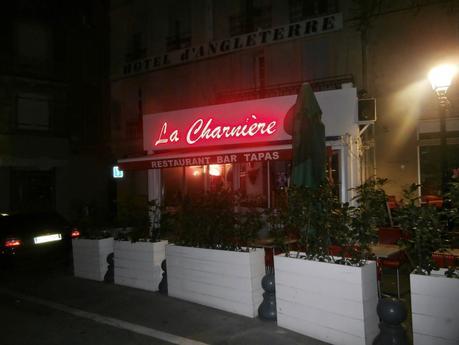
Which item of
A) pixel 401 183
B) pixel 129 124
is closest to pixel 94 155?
pixel 129 124

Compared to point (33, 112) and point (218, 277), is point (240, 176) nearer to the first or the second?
point (218, 277)

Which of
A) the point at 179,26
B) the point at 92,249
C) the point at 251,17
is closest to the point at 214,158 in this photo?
the point at 92,249

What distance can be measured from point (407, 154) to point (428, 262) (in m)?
9.67

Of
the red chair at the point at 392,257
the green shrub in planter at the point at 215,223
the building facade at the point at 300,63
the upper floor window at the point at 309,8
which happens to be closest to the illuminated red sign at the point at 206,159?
the building facade at the point at 300,63

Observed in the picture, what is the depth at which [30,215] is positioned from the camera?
8.90m

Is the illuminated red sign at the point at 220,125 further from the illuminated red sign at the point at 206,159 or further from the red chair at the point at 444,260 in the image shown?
the red chair at the point at 444,260

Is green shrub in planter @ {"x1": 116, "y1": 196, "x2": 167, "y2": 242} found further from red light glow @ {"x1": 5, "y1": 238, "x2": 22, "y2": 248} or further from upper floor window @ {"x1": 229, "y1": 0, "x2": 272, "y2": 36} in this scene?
upper floor window @ {"x1": 229, "y1": 0, "x2": 272, "y2": 36}

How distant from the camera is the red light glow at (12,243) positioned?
8070mm

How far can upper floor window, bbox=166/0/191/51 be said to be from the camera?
18.3m

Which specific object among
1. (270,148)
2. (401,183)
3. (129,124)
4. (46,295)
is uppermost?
(129,124)

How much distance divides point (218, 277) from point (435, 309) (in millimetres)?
2804

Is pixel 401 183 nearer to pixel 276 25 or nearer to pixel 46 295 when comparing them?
pixel 276 25

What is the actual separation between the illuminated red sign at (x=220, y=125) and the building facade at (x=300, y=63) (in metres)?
0.67

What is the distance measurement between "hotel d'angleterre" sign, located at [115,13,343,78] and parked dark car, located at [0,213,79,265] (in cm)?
1019
